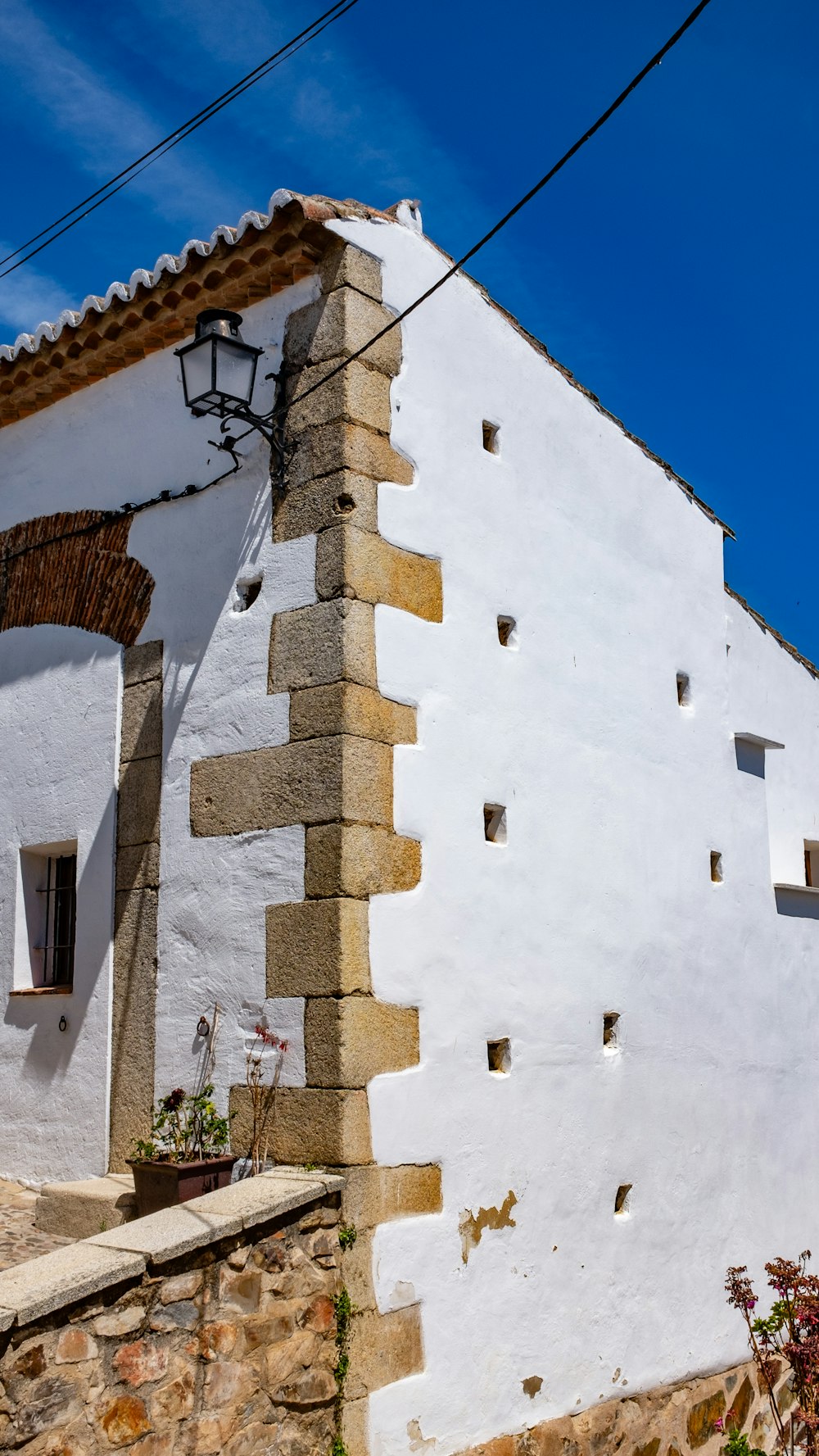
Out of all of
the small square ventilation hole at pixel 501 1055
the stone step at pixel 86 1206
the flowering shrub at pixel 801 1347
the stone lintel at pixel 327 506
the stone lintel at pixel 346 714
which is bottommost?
the flowering shrub at pixel 801 1347

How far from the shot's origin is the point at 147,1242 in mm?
4012

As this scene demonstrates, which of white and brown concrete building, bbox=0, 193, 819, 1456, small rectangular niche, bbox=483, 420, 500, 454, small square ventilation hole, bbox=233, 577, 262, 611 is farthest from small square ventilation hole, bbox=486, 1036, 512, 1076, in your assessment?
small rectangular niche, bbox=483, 420, 500, 454

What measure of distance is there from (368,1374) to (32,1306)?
157cm

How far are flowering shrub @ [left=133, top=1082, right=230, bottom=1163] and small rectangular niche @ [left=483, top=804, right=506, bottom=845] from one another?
1.53m

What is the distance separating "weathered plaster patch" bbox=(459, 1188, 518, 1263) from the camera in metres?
5.12

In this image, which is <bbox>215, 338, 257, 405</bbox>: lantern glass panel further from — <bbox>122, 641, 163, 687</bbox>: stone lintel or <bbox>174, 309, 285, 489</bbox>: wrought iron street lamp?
<bbox>122, 641, 163, 687</bbox>: stone lintel

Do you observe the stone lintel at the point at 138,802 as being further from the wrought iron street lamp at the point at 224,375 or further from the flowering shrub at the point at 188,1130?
the wrought iron street lamp at the point at 224,375

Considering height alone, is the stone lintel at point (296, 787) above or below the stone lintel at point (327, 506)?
below

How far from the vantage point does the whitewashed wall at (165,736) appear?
17.1 feet

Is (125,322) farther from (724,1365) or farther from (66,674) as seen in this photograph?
(724,1365)

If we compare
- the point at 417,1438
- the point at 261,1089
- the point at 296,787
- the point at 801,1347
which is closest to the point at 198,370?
the point at 296,787

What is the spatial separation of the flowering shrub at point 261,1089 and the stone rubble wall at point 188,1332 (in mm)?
177

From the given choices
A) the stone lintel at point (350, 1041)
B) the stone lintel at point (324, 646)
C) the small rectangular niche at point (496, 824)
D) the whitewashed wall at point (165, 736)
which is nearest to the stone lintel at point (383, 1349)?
the stone lintel at point (350, 1041)

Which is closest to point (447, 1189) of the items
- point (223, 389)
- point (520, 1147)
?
point (520, 1147)
